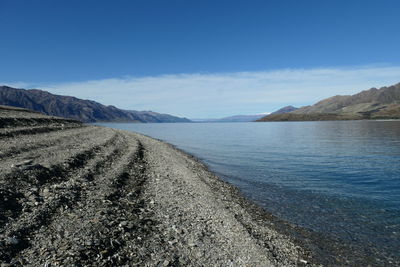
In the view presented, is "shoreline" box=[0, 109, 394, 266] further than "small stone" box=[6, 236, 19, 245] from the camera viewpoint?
Yes

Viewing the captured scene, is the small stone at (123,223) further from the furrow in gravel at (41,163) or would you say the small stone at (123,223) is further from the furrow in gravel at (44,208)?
the furrow in gravel at (41,163)

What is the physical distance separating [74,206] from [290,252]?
489 inches

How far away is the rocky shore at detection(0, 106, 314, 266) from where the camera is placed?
31.7 ft

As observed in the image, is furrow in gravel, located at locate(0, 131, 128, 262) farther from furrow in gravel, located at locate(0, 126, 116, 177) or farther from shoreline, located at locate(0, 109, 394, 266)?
furrow in gravel, located at locate(0, 126, 116, 177)

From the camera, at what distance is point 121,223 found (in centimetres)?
1252

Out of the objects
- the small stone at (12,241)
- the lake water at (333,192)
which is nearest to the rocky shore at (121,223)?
the small stone at (12,241)

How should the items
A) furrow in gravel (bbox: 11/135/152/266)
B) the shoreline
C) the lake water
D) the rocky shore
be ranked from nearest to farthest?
furrow in gravel (bbox: 11/135/152/266), the rocky shore, the shoreline, the lake water

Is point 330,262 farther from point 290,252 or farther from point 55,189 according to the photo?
point 55,189

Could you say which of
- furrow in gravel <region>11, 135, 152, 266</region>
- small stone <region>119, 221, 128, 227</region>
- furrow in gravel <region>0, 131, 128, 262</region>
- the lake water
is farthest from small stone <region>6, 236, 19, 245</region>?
the lake water

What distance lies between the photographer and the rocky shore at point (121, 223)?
31.7 ft

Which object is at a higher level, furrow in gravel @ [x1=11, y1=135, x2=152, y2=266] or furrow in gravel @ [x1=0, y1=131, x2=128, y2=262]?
furrow in gravel @ [x1=0, y1=131, x2=128, y2=262]

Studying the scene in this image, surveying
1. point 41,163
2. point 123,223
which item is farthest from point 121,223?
point 41,163

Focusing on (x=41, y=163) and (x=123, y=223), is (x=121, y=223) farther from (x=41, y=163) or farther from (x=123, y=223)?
(x=41, y=163)

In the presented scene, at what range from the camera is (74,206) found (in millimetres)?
13734
